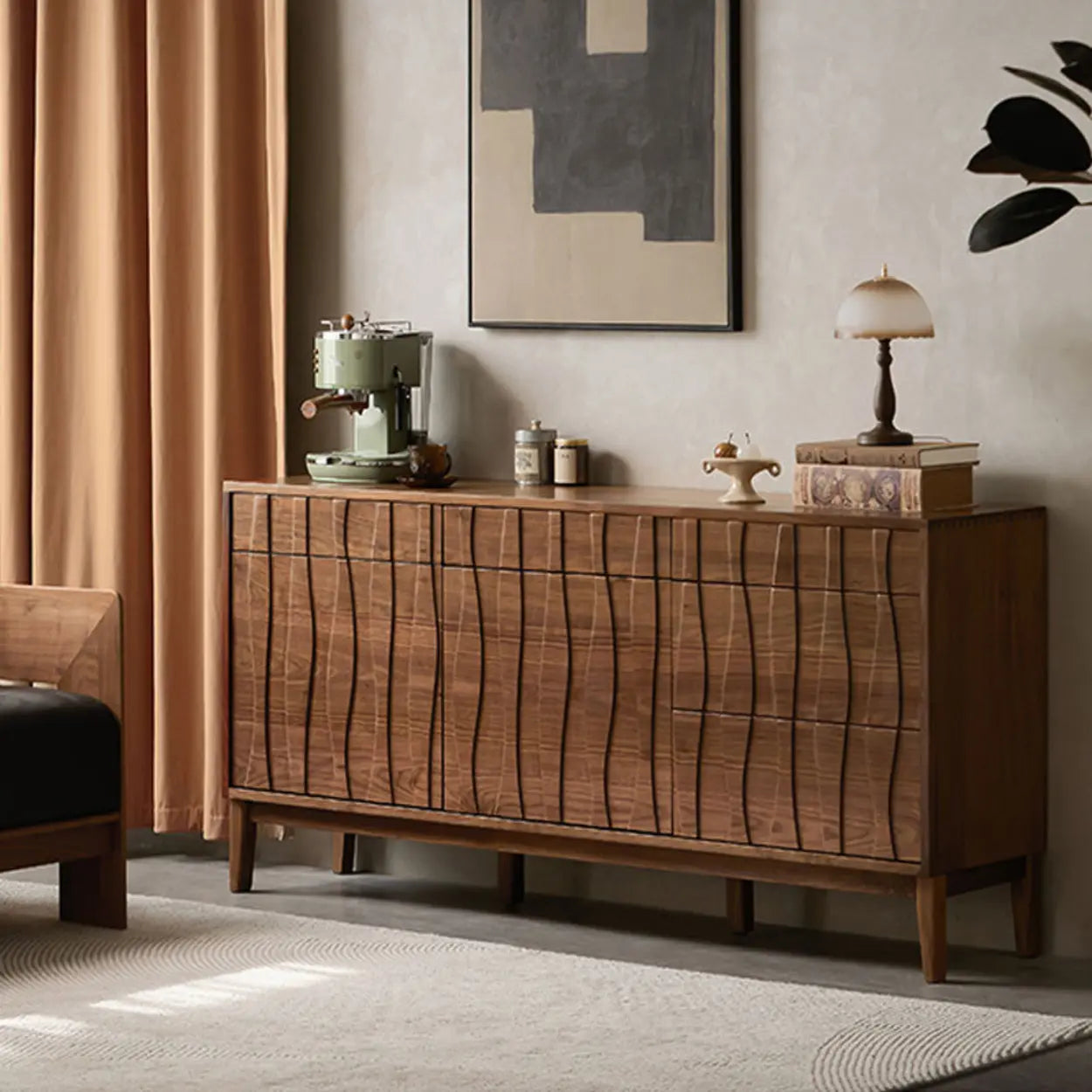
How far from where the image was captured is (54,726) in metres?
4.37

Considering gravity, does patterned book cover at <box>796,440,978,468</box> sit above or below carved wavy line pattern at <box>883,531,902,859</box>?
above

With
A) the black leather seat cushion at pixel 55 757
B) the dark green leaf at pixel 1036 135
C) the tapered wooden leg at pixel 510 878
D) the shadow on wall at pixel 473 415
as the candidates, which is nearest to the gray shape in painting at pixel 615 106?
the shadow on wall at pixel 473 415

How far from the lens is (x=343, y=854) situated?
17.0ft

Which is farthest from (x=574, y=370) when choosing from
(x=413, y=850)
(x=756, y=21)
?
(x=413, y=850)

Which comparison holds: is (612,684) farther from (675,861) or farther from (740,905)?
(740,905)

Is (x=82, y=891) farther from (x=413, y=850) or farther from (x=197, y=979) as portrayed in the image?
(x=413, y=850)

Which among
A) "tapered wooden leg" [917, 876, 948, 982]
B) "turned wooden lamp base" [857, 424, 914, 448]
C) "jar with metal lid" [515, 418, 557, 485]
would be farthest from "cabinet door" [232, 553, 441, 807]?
"tapered wooden leg" [917, 876, 948, 982]

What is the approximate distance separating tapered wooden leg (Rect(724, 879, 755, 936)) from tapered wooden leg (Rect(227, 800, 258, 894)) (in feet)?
3.48

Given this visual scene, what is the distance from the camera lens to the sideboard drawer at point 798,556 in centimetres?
409

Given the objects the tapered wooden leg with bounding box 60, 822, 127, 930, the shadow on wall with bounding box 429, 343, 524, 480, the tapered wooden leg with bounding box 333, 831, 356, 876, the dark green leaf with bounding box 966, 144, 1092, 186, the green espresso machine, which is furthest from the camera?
the tapered wooden leg with bounding box 333, 831, 356, 876

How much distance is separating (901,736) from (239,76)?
→ 2224 mm

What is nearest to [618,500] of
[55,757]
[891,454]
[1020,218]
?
[891,454]

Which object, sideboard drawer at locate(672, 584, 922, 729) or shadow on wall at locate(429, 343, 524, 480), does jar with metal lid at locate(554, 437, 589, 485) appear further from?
sideboard drawer at locate(672, 584, 922, 729)

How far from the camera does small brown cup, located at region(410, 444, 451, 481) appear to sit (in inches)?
188
